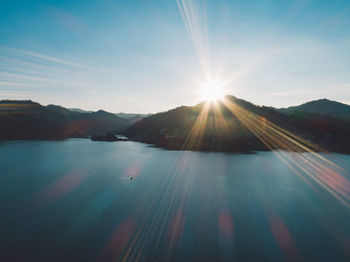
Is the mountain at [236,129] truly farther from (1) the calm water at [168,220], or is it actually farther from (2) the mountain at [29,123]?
(1) the calm water at [168,220]

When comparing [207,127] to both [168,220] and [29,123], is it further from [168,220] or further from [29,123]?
[29,123]

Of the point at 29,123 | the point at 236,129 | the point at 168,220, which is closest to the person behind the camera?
the point at 168,220

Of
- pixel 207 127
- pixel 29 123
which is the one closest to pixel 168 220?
pixel 207 127

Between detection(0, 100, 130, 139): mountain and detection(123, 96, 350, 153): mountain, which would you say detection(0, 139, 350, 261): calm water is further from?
detection(0, 100, 130, 139): mountain

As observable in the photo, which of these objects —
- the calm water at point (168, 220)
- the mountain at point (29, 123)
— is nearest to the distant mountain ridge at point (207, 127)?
the mountain at point (29, 123)

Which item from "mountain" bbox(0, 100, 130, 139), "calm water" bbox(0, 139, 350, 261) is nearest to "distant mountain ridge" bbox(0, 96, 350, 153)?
"mountain" bbox(0, 100, 130, 139)

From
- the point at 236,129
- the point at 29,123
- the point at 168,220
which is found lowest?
the point at 236,129

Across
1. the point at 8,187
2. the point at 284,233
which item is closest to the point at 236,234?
the point at 284,233

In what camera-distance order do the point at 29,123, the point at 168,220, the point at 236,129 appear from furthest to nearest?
A: the point at 29,123 < the point at 236,129 < the point at 168,220
